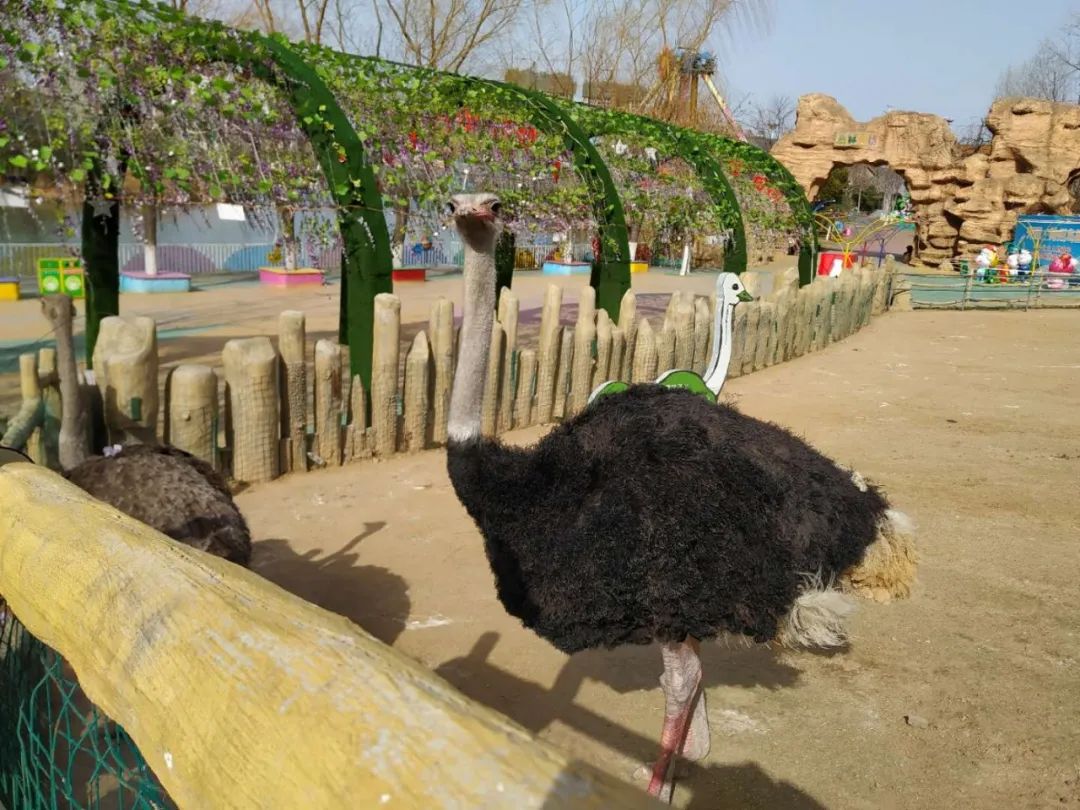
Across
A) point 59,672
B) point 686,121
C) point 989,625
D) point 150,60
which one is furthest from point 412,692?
point 686,121

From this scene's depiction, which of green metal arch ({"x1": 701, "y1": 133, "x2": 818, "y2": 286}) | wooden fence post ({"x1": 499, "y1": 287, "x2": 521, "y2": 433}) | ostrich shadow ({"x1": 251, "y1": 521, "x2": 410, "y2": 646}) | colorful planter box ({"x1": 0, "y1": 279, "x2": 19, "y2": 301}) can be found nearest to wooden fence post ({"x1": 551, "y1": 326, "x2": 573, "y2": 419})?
wooden fence post ({"x1": 499, "y1": 287, "x2": 521, "y2": 433})

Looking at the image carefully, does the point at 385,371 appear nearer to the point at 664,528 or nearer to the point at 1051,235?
the point at 664,528

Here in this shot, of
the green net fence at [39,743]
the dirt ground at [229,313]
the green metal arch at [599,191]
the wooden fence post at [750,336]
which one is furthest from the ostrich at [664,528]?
the wooden fence post at [750,336]

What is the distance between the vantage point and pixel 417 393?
19.9 ft

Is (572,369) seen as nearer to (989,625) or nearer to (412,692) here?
(989,625)

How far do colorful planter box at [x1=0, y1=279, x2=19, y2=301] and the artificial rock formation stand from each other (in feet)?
61.0

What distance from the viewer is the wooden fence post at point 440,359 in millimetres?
6094

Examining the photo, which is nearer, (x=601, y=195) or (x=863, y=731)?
(x=863, y=731)

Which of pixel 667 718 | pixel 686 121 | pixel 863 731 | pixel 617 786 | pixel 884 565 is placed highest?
pixel 686 121

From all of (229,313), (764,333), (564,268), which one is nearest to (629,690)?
(764,333)

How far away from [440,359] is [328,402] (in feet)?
2.81

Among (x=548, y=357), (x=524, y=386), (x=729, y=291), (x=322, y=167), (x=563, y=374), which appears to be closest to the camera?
(x=729, y=291)

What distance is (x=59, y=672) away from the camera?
168 cm

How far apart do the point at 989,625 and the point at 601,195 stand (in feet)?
19.0
